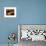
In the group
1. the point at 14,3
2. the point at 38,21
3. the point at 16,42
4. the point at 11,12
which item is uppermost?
the point at 14,3

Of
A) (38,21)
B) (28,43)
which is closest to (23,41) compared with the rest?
(28,43)

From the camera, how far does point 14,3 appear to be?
13.4ft

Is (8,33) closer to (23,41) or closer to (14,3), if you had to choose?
(23,41)

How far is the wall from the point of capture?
4.09m

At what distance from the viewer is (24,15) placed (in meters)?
4.10

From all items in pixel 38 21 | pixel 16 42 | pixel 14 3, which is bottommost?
pixel 16 42

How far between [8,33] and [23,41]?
0.58m

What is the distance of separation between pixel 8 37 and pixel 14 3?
3.63 ft

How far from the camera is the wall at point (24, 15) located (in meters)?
4.09

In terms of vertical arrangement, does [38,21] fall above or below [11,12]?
below

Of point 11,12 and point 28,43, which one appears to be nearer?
point 28,43

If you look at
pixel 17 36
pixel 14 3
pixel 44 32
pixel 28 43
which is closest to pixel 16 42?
pixel 17 36

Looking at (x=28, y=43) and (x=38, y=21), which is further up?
(x=38, y=21)

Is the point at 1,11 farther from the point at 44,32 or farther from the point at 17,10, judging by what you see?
the point at 44,32
